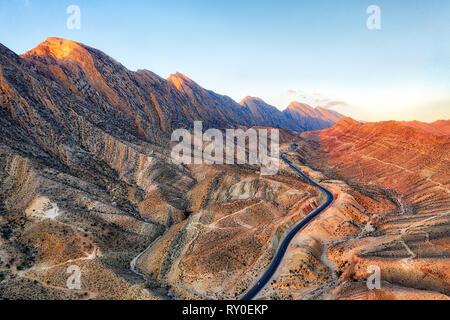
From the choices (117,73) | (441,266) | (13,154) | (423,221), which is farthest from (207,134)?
(441,266)

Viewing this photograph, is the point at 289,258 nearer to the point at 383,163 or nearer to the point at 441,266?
the point at 441,266

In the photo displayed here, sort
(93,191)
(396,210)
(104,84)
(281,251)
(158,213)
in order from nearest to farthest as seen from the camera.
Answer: (281,251) → (93,191) → (158,213) → (396,210) → (104,84)

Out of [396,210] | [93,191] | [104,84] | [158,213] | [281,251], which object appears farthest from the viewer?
[104,84]

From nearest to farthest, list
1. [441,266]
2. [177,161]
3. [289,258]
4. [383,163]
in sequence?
1. [441,266]
2. [289,258]
3. [177,161]
4. [383,163]

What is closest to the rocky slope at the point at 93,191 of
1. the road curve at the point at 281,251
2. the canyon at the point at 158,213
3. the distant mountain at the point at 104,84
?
the canyon at the point at 158,213

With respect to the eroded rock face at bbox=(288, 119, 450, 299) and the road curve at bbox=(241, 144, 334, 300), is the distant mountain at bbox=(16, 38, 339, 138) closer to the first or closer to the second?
the road curve at bbox=(241, 144, 334, 300)

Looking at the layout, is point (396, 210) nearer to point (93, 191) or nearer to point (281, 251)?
point (281, 251)

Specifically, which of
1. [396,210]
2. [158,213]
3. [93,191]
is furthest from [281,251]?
[93,191]

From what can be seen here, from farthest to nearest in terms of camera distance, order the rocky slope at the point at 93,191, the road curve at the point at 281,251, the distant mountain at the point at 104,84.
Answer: the distant mountain at the point at 104,84 → the rocky slope at the point at 93,191 → the road curve at the point at 281,251

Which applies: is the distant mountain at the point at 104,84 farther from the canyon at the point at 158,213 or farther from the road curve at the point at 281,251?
the road curve at the point at 281,251
